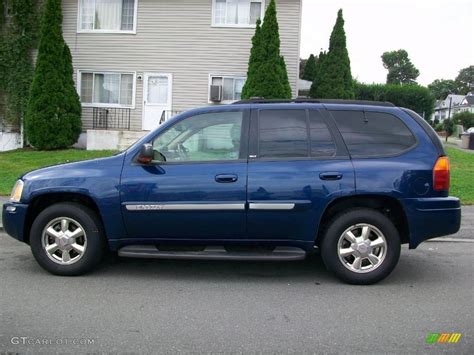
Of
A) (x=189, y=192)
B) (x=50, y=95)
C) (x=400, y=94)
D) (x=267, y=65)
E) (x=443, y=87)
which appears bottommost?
(x=189, y=192)

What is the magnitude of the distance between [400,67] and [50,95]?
10470cm

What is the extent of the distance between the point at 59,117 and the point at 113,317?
43.9 ft

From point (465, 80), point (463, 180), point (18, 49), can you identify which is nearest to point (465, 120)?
point (463, 180)

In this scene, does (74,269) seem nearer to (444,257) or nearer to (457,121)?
(444,257)

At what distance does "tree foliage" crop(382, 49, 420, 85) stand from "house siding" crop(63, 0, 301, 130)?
9672 centimetres

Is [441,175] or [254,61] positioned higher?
[254,61]

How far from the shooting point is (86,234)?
507 cm

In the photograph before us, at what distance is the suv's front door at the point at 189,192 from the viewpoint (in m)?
4.88

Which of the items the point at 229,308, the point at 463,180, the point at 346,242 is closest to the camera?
the point at 229,308

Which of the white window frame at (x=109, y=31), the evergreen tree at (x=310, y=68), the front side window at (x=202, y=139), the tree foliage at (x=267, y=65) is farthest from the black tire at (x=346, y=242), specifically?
the evergreen tree at (x=310, y=68)

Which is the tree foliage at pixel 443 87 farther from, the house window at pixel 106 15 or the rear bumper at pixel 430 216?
the rear bumper at pixel 430 216

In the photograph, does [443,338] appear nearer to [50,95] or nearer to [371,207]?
[371,207]

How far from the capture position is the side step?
4.92m

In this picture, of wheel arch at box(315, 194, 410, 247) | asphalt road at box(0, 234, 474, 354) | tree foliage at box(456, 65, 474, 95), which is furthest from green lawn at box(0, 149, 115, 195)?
tree foliage at box(456, 65, 474, 95)
